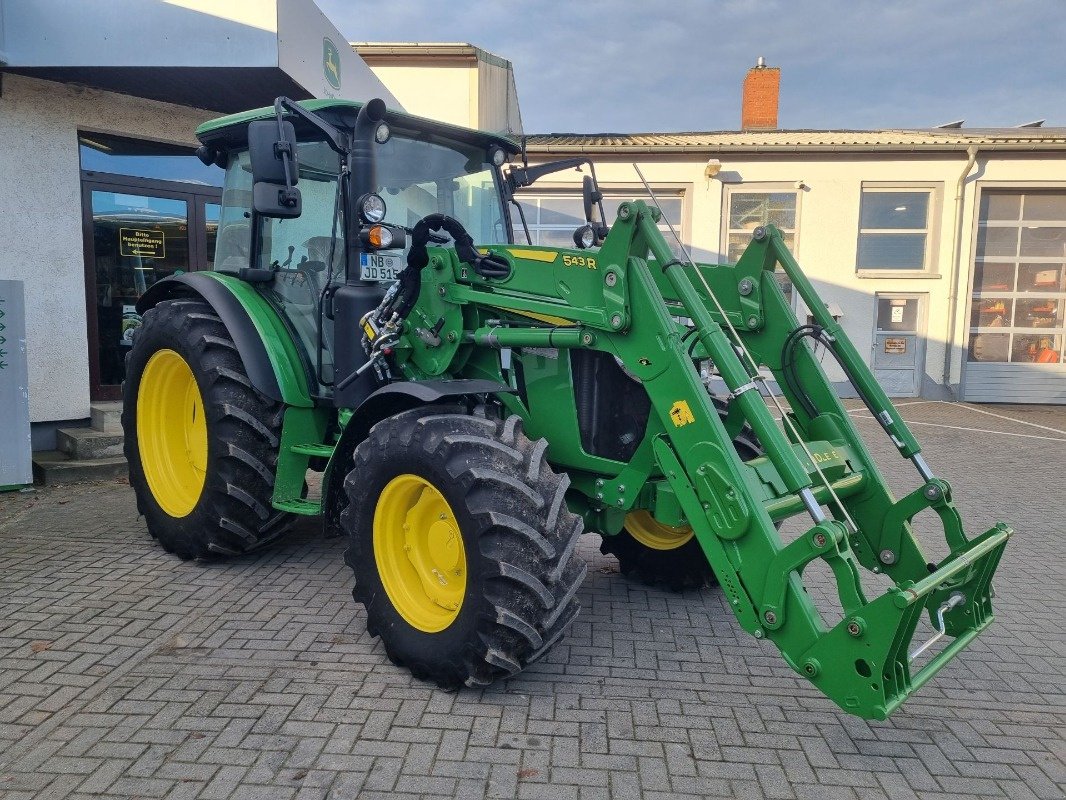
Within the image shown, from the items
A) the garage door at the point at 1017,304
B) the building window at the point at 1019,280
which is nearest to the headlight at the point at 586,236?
the garage door at the point at 1017,304

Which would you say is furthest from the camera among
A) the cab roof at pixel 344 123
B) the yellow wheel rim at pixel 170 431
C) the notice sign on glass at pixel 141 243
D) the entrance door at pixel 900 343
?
the entrance door at pixel 900 343

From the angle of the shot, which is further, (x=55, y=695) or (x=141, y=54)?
(x=141, y=54)

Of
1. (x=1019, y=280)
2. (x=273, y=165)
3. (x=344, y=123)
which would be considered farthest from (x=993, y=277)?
(x=273, y=165)

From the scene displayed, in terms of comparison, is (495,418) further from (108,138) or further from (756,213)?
(756,213)

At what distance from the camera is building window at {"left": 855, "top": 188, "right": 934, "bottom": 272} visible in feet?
46.4

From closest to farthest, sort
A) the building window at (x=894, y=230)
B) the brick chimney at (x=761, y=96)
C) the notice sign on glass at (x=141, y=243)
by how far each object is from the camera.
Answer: the notice sign on glass at (x=141, y=243)
the building window at (x=894, y=230)
the brick chimney at (x=761, y=96)

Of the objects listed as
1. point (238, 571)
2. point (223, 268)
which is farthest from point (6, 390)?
point (238, 571)

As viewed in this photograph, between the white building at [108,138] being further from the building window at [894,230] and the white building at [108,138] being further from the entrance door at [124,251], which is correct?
the building window at [894,230]

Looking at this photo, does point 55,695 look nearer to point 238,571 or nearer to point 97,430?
point 238,571

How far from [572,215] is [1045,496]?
9.24 meters

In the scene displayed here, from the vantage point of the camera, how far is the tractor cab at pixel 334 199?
3.81 m

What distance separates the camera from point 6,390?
6.51 metres

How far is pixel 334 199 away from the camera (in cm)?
420

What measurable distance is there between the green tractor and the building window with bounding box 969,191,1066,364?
1221cm
